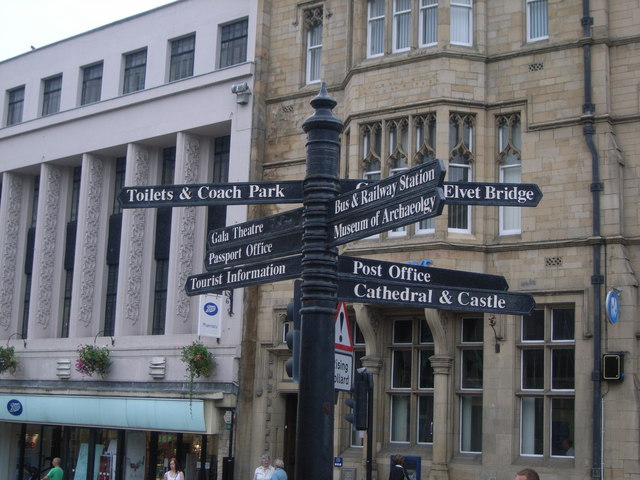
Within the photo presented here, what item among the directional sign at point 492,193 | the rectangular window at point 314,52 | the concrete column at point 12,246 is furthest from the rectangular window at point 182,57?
the directional sign at point 492,193

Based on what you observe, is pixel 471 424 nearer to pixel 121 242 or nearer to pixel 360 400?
pixel 360 400

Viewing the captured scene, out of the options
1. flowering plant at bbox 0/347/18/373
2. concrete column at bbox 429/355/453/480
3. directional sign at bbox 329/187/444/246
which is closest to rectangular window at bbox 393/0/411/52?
concrete column at bbox 429/355/453/480

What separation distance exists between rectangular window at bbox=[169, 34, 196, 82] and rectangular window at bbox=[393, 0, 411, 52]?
24.2 ft

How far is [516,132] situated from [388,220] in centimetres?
1373

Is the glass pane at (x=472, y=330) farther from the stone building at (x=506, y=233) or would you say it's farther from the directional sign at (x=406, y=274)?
the directional sign at (x=406, y=274)

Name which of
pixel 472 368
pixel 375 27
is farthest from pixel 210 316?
pixel 375 27

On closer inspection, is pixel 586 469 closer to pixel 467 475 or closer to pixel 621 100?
pixel 467 475

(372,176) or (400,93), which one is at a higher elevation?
(400,93)

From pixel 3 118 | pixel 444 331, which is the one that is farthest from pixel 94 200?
pixel 444 331

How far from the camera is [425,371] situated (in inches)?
854

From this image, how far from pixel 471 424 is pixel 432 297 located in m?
12.5

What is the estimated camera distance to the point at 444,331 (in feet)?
68.4

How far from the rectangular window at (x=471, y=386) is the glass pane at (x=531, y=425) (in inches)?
38.5

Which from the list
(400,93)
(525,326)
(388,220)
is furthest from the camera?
(400,93)
